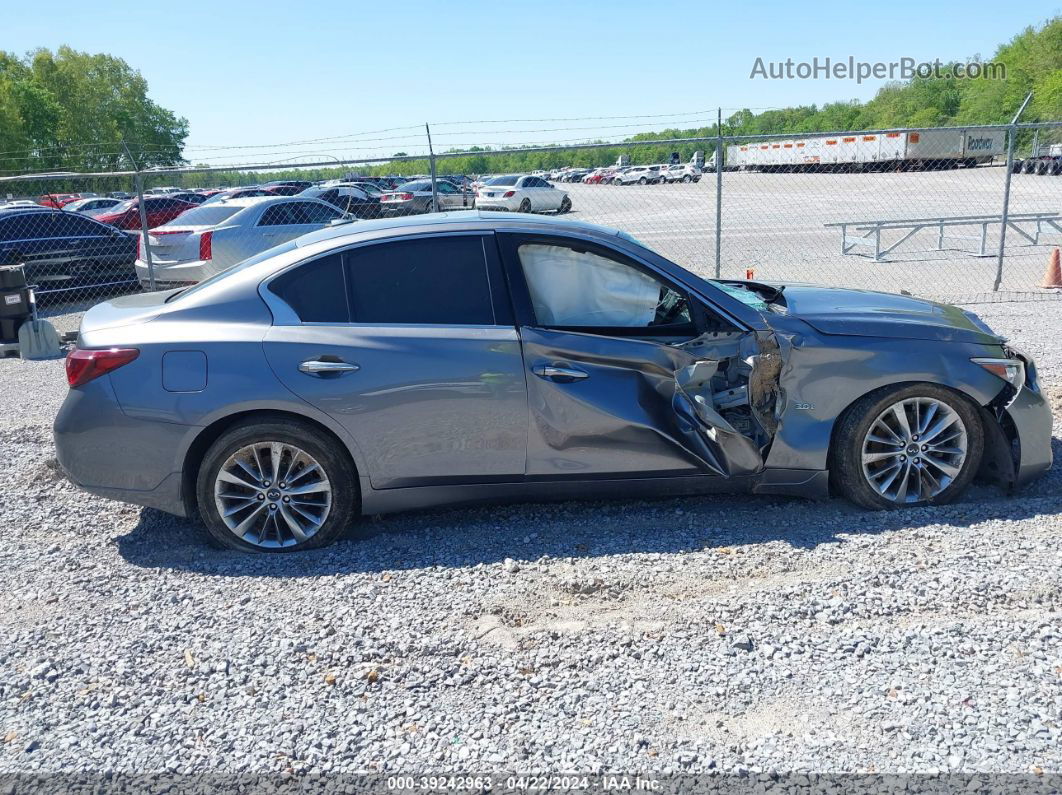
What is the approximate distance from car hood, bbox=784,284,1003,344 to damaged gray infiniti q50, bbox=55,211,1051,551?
0.02 metres

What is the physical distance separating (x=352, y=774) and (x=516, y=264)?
263 centimetres

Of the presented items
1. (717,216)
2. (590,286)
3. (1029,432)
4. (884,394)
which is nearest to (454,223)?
(590,286)

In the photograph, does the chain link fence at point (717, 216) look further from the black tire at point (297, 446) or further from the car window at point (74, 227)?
the black tire at point (297, 446)

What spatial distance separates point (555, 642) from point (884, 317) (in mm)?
2571

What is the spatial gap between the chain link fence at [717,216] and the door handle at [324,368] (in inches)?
200

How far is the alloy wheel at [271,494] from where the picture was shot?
4.47 metres

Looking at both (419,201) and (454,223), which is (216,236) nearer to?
(419,201)

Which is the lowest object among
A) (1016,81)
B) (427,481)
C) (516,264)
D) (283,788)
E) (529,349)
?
(283,788)

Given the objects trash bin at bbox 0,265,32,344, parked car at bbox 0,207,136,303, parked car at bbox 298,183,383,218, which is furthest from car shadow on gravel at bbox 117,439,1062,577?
parked car at bbox 298,183,383,218

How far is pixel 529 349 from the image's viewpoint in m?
4.46

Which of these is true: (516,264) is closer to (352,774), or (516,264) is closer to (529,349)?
(529,349)

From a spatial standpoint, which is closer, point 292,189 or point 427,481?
point 427,481

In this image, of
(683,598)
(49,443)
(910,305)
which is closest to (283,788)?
(683,598)

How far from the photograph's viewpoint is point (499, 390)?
4.44 meters
